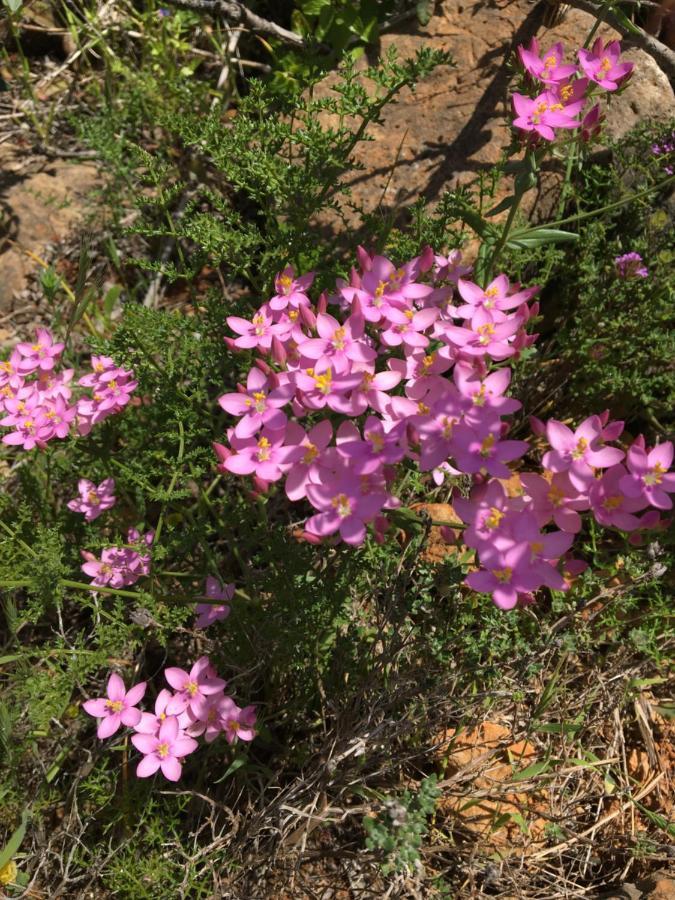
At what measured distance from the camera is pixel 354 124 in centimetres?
386

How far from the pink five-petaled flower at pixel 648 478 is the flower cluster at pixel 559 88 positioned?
39.4 inches

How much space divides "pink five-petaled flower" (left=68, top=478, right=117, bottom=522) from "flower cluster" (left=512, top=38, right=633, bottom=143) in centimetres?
198

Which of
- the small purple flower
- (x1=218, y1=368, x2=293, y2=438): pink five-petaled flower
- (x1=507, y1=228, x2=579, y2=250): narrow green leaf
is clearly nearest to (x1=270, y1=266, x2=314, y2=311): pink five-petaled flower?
(x1=218, y1=368, x2=293, y2=438): pink five-petaled flower

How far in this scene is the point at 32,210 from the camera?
4520 millimetres

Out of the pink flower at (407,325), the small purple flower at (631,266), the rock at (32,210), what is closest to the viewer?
the pink flower at (407,325)

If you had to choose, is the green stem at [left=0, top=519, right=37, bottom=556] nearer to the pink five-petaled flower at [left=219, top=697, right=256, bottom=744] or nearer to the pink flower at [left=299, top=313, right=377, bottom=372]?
the pink five-petaled flower at [left=219, top=697, right=256, bottom=744]

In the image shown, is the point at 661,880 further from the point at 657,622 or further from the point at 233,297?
the point at 233,297

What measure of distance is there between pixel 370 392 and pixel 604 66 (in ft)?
4.32

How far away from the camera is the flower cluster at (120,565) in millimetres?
2672

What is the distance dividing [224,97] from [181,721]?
3.60m

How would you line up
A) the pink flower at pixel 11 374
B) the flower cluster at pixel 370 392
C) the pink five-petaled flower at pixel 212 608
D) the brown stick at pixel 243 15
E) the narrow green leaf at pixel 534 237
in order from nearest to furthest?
the flower cluster at pixel 370 392
the narrow green leaf at pixel 534 237
the pink five-petaled flower at pixel 212 608
the pink flower at pixel 11 374
the brown stick at pixel 243 15

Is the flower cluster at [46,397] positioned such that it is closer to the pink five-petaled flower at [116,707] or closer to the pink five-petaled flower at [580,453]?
the pink five-petaled flower at [116,707]

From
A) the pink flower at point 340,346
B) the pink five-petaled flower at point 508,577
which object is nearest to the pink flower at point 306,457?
the pink flower at point 340,346

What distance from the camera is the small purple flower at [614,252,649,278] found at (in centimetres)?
314
